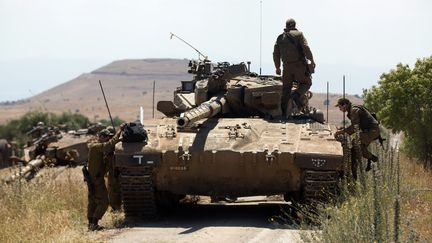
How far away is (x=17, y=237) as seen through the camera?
A: 33.5 feet

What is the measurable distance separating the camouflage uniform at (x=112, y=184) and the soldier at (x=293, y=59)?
3.37m

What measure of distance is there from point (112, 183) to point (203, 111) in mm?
1929

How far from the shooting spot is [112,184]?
506 inches

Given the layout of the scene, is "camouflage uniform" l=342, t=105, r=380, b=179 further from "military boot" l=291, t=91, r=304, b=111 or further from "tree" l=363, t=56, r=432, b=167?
"tree" l=363, t=56, r=432, b=167

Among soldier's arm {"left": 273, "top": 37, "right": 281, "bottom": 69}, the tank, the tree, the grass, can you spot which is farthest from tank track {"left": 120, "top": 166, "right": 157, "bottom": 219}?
the tree

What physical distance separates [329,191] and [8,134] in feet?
155

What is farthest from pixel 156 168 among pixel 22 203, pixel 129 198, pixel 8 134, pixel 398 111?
pixel 8 134

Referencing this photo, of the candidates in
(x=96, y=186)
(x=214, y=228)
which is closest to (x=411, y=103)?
(x=214, y=228)

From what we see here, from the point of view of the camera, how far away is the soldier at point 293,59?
13945mm

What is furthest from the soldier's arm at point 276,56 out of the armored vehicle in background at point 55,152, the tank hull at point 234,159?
the armored vehicle in background at point 55,152

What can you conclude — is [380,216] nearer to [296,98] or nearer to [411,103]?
[296,98]

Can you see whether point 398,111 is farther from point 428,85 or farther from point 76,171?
point 76,171

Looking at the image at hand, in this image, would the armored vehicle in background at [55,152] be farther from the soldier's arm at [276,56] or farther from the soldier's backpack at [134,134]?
the soldier's backpack at [134,134]

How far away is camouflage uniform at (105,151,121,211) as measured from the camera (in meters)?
12.4
